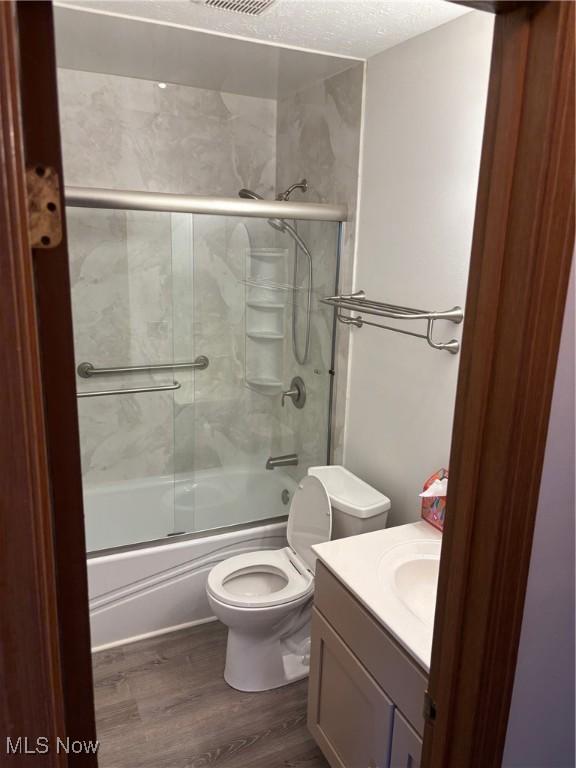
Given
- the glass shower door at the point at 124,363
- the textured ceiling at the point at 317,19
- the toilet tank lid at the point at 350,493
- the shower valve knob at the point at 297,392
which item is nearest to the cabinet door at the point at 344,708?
the toilet tank lid at the point at 350,493

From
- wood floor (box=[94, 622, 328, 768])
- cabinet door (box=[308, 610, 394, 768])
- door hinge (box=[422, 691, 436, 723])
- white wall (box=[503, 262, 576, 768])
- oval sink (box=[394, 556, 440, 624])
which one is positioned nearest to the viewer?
white wall (box=[503, 262, 576, 768])

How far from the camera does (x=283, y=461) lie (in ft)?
10.1

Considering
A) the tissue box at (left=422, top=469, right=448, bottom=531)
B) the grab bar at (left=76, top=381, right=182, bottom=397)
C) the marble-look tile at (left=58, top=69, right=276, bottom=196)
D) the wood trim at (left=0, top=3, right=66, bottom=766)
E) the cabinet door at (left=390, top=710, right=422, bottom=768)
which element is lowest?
the cabinet door at (left=390, top=710, right=422, bottom=768)

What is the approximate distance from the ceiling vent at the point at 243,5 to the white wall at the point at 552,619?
1.55m

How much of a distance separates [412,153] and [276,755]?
2131 millimetres

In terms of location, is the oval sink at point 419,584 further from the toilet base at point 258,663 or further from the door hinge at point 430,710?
the toilet base at point 258,663

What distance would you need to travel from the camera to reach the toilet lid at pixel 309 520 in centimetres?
232

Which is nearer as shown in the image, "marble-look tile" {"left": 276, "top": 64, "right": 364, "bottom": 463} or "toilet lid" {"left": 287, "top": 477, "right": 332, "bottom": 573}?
"toilet lid" {"left": 287, "top": 477, "right": 332, "bottom": 573}

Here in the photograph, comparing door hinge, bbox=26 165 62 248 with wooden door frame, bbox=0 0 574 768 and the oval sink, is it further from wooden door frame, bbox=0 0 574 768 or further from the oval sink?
the oval sink

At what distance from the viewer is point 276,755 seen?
205 cm

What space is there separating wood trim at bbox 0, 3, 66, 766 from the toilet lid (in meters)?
1.65

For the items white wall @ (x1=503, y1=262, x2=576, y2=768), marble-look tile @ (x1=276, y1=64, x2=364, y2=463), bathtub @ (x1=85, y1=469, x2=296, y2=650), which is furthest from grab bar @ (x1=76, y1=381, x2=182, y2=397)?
white wall @ (x1=503, y1=262, x2=576, y2=768)

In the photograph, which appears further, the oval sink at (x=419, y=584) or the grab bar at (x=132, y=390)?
the grab bar at (x=132, y=390)

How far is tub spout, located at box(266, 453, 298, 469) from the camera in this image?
10.0 ft
